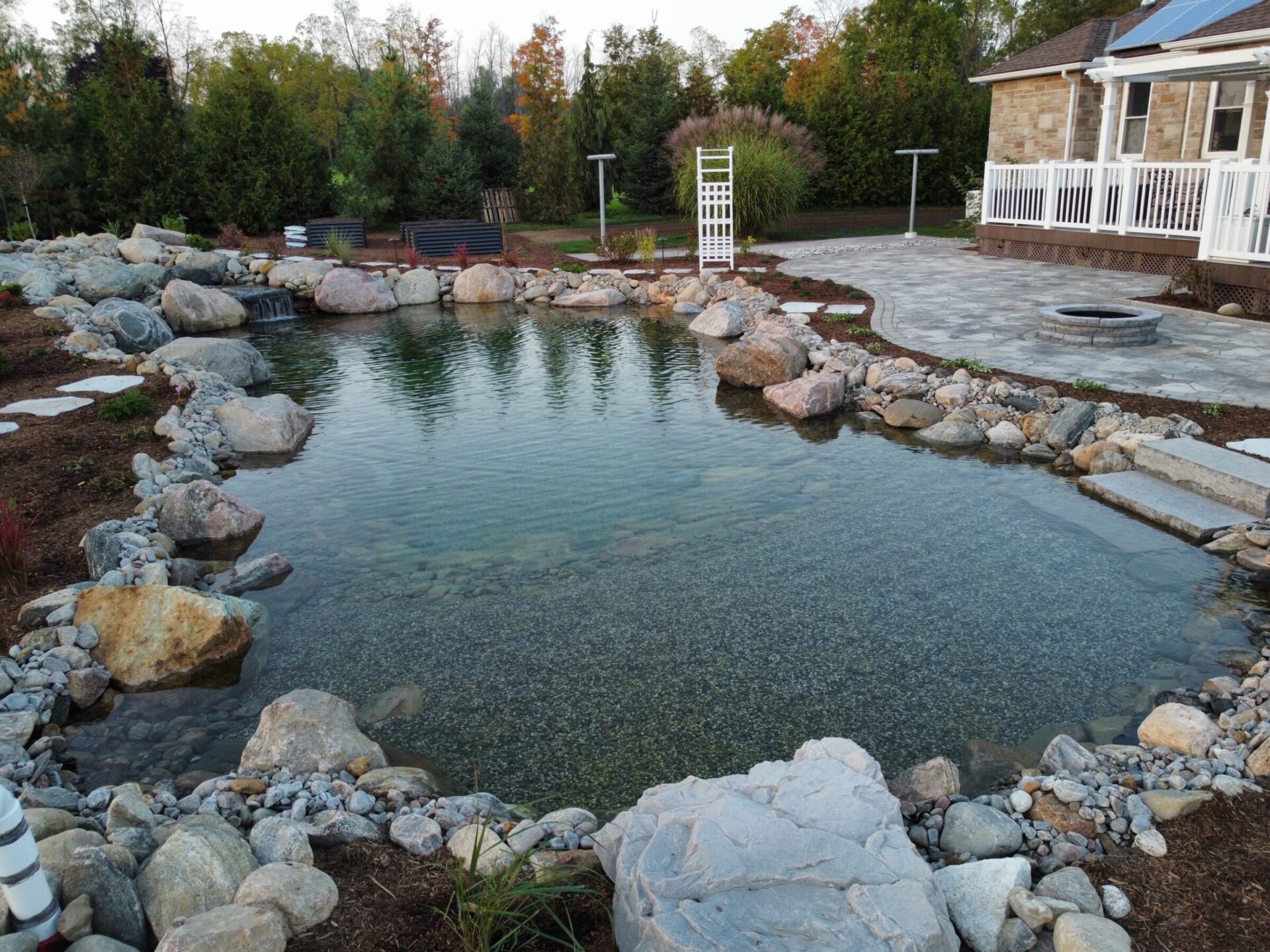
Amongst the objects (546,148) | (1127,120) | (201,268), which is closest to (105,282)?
(201,268)

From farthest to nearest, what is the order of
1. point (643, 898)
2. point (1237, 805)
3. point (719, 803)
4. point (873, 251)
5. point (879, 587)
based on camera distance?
point (873, 251), point (879, 587), point (1237, 805), point (719, 803), point (643, 898)

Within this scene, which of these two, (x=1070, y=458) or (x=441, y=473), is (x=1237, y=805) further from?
(x=441, y=473)

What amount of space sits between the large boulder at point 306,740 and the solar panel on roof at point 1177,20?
586 inches

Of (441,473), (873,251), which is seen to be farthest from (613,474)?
(873,251)

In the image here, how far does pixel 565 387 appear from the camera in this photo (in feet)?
30.6

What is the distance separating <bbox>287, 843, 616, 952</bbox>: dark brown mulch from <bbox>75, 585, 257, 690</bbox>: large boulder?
1.90 metres

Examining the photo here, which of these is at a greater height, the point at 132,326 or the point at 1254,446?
the point at 132,326

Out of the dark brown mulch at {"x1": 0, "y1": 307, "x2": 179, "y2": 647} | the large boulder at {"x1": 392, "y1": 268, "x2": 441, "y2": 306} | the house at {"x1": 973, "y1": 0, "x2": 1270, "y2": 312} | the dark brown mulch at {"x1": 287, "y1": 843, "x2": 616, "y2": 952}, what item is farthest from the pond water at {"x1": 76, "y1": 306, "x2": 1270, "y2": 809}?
the large boulder at {"x1": 392, "y1": 268, "x2": 441, "y2": 306}

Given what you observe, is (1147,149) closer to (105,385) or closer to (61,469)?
(105,385)

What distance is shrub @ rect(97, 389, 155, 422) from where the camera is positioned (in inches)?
294

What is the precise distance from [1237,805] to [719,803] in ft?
5.64

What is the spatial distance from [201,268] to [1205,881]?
15711 mm

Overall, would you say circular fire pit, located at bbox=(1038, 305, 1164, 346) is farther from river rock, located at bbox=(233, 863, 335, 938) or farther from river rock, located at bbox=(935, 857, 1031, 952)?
river rock, located at bbox=(233, 863, 335, 938)

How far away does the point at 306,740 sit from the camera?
11.7 feet
